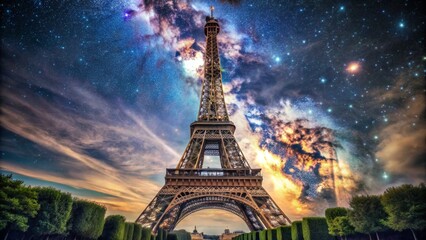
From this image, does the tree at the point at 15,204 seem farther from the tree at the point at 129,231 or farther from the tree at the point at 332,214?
the tree at the point at 332,214

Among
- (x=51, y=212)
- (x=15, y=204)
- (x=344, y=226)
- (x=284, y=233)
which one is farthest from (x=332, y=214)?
(x=15, y=204)

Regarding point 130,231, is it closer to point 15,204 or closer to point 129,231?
point 129,231

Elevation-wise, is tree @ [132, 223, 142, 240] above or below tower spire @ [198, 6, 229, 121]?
below

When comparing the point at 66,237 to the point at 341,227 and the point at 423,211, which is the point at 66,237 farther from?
the point at 423,211

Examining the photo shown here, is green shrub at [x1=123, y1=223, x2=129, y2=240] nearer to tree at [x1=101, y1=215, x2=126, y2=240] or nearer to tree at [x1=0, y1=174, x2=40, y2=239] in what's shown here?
tree at [x1=101, y1=215, x2=126, y2=240]

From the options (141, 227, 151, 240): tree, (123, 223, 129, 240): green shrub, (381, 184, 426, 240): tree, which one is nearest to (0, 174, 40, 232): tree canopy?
(123, 223, 129, 240): green shrub

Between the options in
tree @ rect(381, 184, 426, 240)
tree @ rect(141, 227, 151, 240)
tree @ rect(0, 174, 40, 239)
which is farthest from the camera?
tree @ rect(141, 227, 151, 240)
